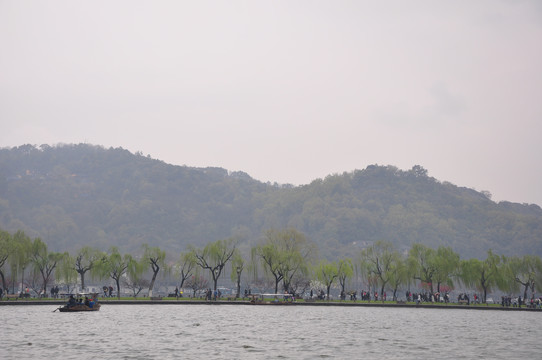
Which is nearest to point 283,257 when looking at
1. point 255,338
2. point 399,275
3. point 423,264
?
point 399,275

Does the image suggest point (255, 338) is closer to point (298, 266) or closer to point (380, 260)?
point (298, 266)

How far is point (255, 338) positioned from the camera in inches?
1590

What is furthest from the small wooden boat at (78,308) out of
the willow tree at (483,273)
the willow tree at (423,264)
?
the willow tree at (483,273)

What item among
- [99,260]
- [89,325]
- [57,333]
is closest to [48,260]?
[99,260]

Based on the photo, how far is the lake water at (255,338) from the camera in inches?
1310

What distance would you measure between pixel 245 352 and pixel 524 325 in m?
32.5

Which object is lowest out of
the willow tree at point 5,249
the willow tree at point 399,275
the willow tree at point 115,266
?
the willow tree at point 399,275

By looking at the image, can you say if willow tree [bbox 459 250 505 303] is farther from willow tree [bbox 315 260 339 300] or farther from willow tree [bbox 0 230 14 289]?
willow tree [bbox 0 230 14 289]

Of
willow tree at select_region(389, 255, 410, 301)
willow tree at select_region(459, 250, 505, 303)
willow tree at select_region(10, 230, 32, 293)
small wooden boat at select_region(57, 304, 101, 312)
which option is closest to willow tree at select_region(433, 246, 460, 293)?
willow tree at select_region(459, 250, 505, 303)

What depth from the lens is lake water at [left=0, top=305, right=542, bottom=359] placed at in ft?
109

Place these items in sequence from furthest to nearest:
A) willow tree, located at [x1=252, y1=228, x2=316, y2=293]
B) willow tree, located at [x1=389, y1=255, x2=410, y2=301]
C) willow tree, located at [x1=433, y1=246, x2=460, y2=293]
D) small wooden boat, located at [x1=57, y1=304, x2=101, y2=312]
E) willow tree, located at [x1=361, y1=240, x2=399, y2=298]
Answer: willow tree, located at [x1=361, y1=240, x2=399, y2=298] < willow tree, located at [x1=252, y1=228, x2=316, y2=293] < willow tree, located at [x1=389, y1=255, x2=410, y2=301] < willow tree, located at [x1=433, y1=246, x2=460, y2=293] < small wooden boat, located at [x1=57, y1=304, x2=101, y2=312]

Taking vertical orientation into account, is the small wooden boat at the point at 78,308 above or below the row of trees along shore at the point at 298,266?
below

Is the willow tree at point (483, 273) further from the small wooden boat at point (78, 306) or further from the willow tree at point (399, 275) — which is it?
the small wooden boat at point (78, 306)

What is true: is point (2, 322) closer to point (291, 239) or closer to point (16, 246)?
point (16, 246)
